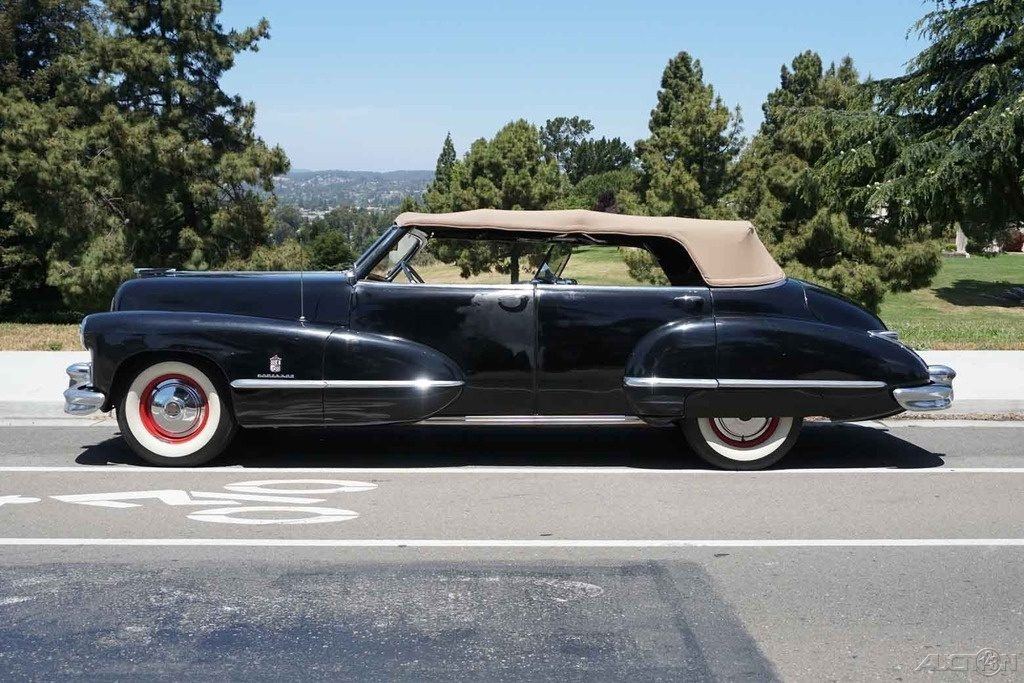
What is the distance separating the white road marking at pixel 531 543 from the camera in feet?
18.6

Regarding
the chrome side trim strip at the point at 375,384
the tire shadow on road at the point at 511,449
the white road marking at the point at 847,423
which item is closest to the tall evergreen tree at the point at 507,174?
the white road marking at the point at 847,423

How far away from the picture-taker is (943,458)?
314 inches

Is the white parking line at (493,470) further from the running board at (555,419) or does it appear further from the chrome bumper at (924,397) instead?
the chrome bumper at (924,397)

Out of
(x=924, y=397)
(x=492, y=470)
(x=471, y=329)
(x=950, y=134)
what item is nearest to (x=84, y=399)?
(x=471, y=329)

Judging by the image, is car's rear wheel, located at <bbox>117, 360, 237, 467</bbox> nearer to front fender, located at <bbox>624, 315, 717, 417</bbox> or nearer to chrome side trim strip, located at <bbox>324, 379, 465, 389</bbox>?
chrome side trim strip, located at <bbox>324, 379, 465, 389</bbox>

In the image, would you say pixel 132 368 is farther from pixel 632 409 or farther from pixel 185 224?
pixel 185 224

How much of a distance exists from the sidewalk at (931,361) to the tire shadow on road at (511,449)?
144 cm

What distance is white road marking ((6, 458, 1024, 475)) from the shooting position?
7.41 metres

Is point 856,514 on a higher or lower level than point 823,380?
lower

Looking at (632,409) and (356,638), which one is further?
(632,409)

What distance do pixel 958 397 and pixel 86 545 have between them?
24.7 ft

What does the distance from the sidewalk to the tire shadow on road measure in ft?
4.73

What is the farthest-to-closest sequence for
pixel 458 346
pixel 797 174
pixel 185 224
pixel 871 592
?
pixel 185 224, pixel 797 174, pixel 458 346, pixel 871 592

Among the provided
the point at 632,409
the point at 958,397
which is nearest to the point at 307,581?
the point at 632,409
